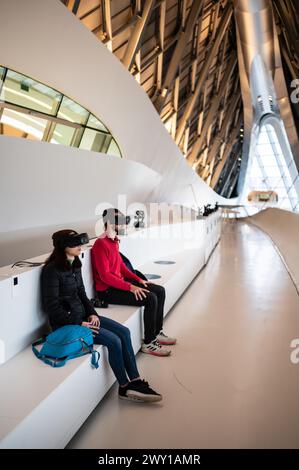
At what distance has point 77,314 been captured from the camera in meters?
3.17

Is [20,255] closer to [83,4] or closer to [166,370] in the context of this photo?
[166,370]

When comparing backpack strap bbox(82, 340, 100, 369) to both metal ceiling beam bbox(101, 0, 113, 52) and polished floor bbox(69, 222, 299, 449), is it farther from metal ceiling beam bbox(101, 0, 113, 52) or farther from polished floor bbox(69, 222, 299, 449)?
metal ceiling beam bbox(101, 0, 113, 52)

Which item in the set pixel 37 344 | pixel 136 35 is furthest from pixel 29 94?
pixel 37 344

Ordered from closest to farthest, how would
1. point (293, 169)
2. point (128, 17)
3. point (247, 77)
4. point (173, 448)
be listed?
point (173, 448)
point (128, 17)
point (247, 77)
point (293, 169)

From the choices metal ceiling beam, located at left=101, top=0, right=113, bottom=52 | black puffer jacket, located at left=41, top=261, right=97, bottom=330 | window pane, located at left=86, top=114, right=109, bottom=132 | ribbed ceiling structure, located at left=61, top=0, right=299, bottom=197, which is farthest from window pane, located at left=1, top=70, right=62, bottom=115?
black puffer jacket, located at left=41, top=261, right=97, bottom=330

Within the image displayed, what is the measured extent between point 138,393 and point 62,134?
780 cm

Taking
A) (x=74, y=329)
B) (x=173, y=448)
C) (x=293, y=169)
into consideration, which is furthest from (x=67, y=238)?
(x=293, y=169)

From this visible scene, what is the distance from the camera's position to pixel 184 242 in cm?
925

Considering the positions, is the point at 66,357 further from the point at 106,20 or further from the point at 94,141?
the point at 106,20

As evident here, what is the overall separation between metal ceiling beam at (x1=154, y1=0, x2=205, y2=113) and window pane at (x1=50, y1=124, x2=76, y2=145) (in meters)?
8.48

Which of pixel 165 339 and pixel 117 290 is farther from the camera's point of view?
pixel 165 339

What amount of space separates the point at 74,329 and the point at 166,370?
122cm

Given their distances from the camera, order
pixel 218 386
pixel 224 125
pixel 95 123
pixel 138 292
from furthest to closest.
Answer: pixel 224 125 → pixel 95 123 → pixel 138 292 → pixel 218 386

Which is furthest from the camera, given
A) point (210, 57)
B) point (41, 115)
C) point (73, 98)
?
point (210, 57)
